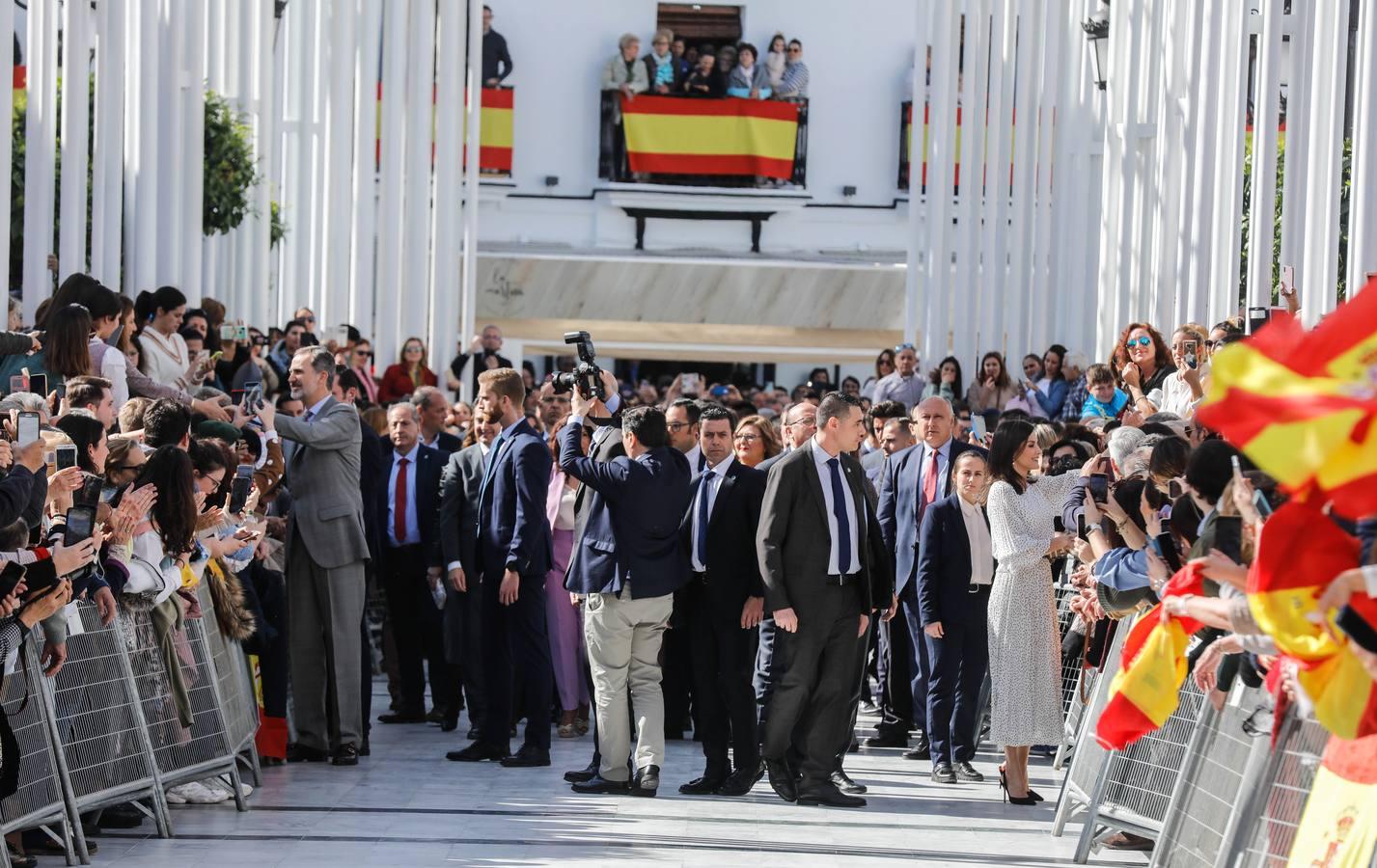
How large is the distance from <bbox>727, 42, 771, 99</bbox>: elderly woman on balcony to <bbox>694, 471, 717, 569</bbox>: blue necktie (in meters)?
19.5

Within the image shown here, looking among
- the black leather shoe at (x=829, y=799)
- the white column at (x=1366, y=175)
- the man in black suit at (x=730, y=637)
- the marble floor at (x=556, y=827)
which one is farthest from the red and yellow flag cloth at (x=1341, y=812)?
the white column at (x=1366, y=175)

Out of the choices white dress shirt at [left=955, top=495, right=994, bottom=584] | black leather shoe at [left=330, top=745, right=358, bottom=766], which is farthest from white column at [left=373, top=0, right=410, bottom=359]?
white dress shirt at [left=955, top=495, right=994, bottom=584]

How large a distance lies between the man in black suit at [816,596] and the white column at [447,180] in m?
12.4

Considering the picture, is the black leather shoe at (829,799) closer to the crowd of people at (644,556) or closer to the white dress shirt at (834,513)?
the crowd of people at (644,556)

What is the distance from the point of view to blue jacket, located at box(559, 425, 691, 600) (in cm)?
849

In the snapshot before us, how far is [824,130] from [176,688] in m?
22.5

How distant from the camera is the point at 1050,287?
2091 centimetres

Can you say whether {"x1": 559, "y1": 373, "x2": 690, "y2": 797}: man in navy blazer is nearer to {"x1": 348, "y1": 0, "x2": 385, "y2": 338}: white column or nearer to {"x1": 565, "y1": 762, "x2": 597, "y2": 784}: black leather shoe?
{"x1": 565, "y1": 762, "x2": 597, "y2": 784}: black leather shoe

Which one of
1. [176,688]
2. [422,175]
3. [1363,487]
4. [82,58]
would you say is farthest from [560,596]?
[422,175]

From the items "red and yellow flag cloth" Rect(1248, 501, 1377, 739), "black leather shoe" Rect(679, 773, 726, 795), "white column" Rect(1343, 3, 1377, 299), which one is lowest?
"black leather shoe" Rect(679, 773, 726, 795)

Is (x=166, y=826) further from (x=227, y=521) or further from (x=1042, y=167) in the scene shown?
(x=1042, y=167)

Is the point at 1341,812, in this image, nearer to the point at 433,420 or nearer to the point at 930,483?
the point at 930,483

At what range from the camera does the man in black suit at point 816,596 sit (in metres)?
8.38

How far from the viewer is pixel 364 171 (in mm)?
20250
